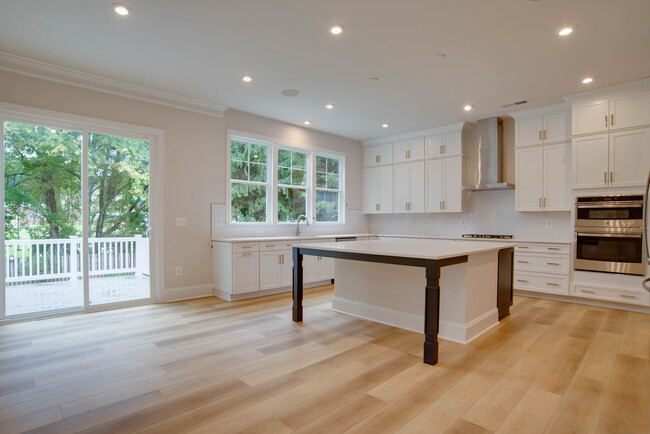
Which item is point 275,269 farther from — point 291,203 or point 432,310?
point 432,310

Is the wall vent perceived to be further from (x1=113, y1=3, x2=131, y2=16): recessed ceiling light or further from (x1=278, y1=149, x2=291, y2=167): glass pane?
(x1=113, y1=3, x2=131, y2=16): recessed ceiling light

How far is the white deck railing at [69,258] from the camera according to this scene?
3576 millimetres

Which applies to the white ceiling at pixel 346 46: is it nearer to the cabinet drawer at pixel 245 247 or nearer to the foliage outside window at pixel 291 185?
the foliage outside window at pixel 291 185

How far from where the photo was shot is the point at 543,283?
4.68 m

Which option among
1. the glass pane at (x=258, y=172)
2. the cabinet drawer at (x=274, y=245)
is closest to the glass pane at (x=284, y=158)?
the glass pane at (x=258, y=172)

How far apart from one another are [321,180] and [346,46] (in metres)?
3.44

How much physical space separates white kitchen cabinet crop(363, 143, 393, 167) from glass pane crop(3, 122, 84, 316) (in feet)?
16.3

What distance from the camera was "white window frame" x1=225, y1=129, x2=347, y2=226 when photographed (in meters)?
5.09

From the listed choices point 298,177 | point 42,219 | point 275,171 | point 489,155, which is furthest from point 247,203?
point 489,155

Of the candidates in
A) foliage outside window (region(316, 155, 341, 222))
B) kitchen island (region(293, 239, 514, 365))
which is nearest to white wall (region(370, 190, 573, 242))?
foliage outside window (region(316, 155, 341, 222))

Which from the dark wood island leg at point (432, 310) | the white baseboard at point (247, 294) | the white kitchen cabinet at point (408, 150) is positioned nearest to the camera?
the dark wood island leg at point (432, 310)

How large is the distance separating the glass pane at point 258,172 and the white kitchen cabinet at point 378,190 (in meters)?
2.46

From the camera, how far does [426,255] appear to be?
8.41 feet

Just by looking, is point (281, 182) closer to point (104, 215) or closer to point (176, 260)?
point (176, 260)
